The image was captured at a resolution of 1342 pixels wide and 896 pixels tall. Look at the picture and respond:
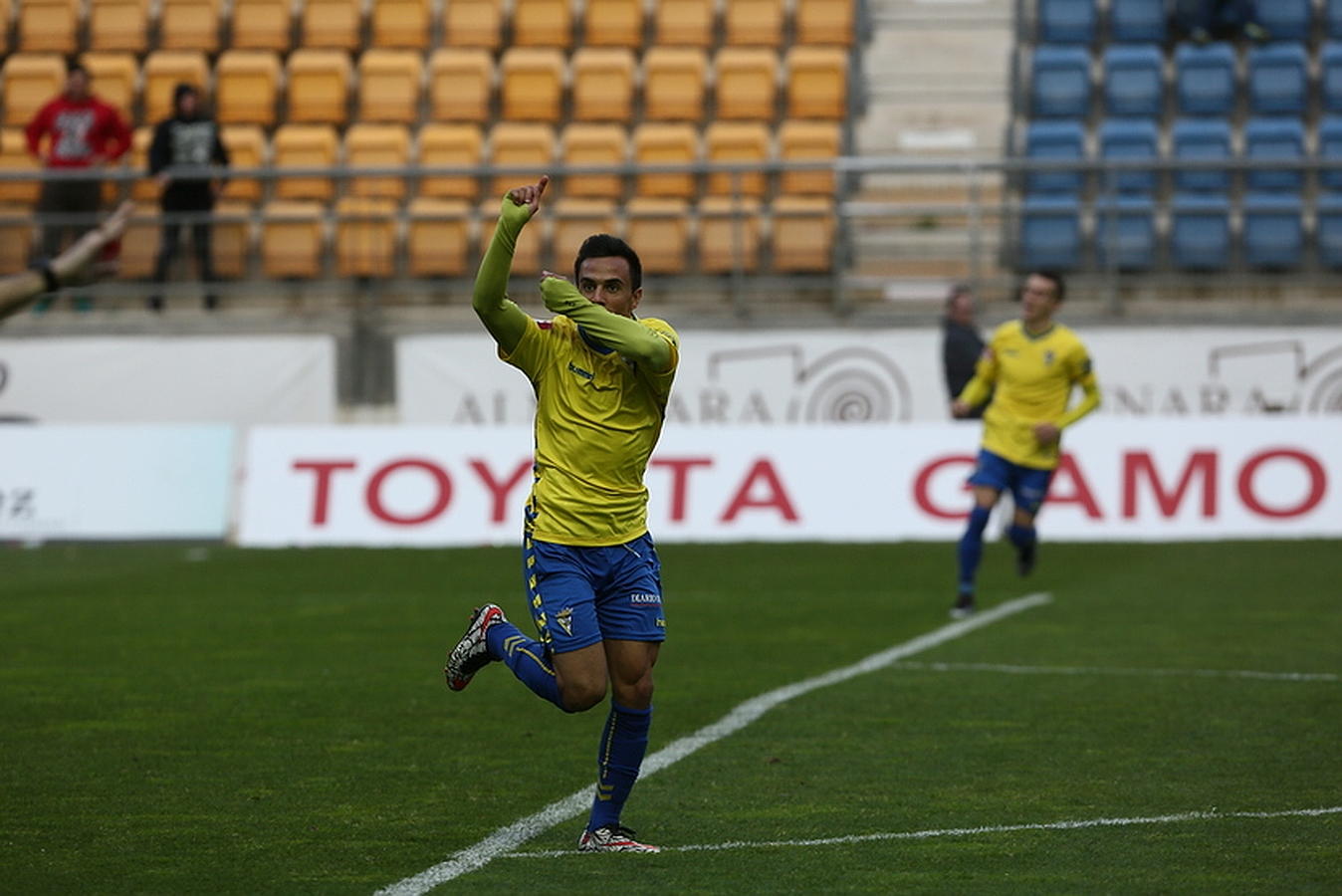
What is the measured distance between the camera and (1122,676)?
11281 millimetres

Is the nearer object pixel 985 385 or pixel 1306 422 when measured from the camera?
pixel 985 385

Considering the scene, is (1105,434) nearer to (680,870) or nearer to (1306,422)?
(1306,422)

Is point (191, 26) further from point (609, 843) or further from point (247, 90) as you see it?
point (609, 843)

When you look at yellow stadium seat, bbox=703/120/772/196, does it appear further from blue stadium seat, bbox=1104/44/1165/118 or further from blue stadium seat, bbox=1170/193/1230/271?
blue stadium seat, bbox=1170/193/1230/271

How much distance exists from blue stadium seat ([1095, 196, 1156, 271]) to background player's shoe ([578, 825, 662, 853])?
1587cm

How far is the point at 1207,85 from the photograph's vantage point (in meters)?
24.4

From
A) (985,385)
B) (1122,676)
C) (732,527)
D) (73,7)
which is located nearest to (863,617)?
(985,385)

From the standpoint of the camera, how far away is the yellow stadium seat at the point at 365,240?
22547mm

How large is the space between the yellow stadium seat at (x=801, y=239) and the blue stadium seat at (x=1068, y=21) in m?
4.98

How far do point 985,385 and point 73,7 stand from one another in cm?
1590

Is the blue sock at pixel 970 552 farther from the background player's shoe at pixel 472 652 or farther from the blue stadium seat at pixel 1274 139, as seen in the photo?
the blue stadium seat at pixel 1274 139

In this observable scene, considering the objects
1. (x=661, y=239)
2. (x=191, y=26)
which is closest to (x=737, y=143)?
(x=661, y=239)

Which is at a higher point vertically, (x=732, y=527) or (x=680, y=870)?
(x=680, y=870)

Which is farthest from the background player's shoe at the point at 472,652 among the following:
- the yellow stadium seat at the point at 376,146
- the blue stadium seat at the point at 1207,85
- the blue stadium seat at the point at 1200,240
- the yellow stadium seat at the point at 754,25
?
the yellow stadium seat at the point at 754,25
